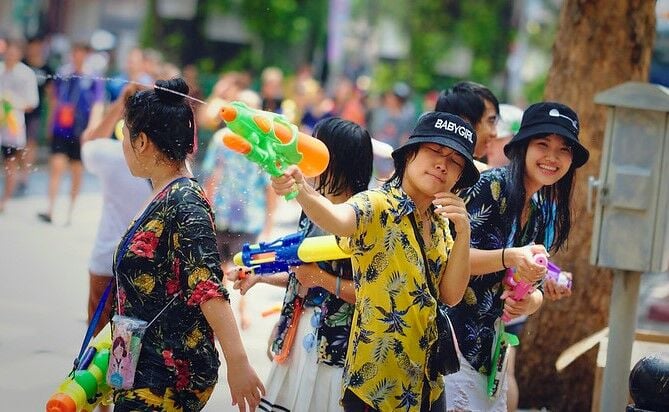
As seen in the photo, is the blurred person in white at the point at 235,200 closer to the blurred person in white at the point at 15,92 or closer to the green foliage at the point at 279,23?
the blurred person in white at the point at 15,92

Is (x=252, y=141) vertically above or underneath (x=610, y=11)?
underneath

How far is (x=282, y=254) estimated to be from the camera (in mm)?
4527

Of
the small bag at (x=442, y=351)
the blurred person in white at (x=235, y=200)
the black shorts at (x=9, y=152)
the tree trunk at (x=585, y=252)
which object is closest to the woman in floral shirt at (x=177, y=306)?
the small bag at (x=442, y=351)

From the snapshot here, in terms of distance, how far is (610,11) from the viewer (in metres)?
7.86

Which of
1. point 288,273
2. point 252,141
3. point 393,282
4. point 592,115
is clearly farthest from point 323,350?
point 592,115

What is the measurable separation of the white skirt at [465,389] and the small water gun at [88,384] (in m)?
1.38

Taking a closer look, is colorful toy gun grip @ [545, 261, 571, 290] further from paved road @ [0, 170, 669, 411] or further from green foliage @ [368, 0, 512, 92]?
green foliage @ [368, 0, 512, 92]

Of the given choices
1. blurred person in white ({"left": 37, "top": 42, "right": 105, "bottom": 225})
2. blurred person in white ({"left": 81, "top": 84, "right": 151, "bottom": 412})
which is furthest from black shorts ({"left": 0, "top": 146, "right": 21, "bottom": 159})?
blurred person in white ({"left": 81, "top": 84, "right": 151, "bottom": 412})

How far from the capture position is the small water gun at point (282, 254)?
4.44m

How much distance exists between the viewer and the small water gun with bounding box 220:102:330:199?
3.55 m

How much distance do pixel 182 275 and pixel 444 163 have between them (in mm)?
965

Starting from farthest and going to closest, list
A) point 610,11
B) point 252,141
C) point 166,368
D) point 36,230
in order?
point 36,230, point 610,11, point 166,368, point 252,141

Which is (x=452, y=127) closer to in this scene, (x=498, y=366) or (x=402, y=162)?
(x=402, y=162)

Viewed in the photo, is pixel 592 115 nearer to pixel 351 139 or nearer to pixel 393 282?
pixel 351 139
